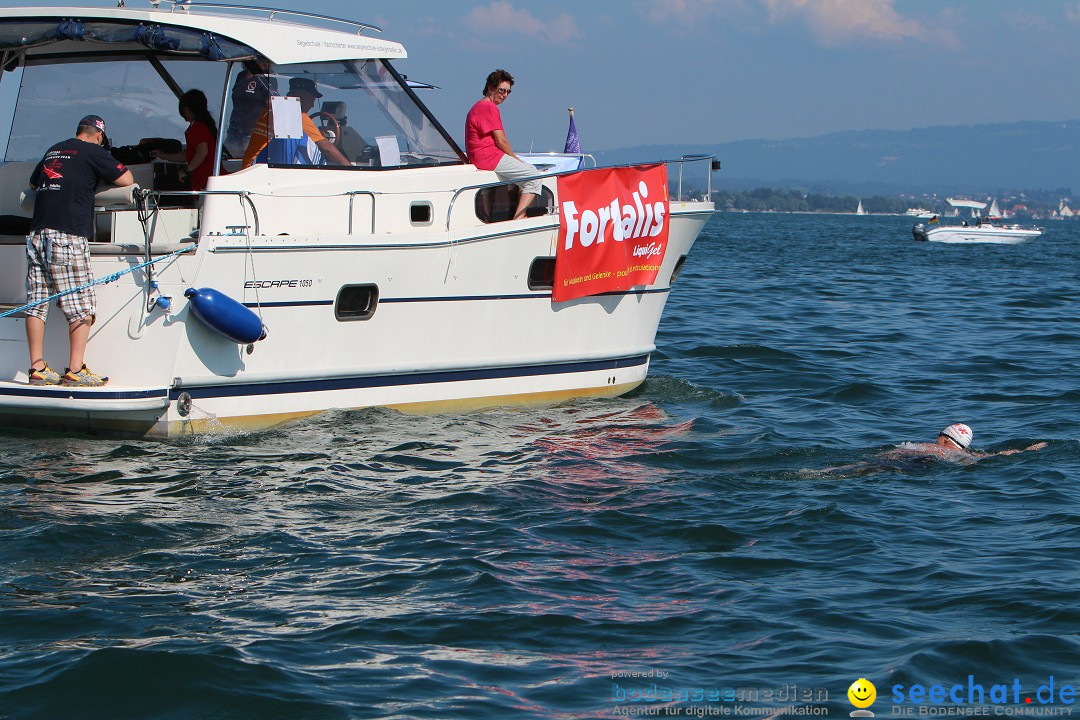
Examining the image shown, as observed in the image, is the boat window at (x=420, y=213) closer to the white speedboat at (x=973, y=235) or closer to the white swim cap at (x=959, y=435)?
the white swim cap at (x=959, y=435)

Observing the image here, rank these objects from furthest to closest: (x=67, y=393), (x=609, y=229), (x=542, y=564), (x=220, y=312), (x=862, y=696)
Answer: (x=609, y=229) < (x=220, y=312) < (x=67, y=393) < (x=542, y=564) < (x=862, y=696)

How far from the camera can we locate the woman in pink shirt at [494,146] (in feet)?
32.7

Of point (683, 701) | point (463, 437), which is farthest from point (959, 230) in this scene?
point (683, 701)

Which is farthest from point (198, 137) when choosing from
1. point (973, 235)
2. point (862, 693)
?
point (973, 235)

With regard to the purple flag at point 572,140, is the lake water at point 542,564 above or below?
below

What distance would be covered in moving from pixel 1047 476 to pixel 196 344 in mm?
5859

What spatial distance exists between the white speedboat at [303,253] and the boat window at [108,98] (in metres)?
0.02

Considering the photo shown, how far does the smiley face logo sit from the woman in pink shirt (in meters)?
5.63

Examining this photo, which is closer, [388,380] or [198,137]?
[388,380]

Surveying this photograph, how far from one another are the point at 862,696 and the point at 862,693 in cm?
2

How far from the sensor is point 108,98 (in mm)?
10328

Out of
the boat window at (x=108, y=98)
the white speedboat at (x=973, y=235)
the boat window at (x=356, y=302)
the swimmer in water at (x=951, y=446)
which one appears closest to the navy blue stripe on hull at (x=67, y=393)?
the boat window at (x=356, y=302)

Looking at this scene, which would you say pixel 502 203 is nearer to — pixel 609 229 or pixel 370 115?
pixel 609 229

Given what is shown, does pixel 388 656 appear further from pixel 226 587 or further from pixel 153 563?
pixel 153 563
